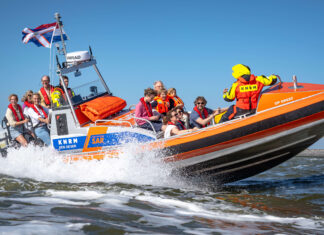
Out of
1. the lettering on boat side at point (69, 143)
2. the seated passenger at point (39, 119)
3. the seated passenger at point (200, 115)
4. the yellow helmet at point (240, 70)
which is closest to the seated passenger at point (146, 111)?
the seated passenger at point (200, 115)

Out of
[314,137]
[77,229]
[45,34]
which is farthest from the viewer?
[45,34]

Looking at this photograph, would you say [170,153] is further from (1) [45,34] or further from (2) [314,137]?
(1) [45,34]

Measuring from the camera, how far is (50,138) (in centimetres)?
631

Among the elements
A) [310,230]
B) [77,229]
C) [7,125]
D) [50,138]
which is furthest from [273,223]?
[7,125]

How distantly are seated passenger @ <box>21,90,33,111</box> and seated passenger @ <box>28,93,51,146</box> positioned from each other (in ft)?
0.39

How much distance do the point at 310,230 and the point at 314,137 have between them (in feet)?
6.68

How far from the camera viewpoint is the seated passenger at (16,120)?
6531 millimetres

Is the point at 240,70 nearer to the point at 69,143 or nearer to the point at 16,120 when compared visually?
the point at 69,143

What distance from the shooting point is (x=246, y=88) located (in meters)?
5.00

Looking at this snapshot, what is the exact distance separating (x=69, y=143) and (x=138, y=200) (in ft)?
7.21

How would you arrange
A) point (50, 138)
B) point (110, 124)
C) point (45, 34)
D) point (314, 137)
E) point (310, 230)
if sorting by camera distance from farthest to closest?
point (45, 34) < point (50, 138) < point (110, 124) < point (314, 137) < point (310, 230)

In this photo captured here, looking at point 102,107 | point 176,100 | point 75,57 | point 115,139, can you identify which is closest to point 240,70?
point 176,100

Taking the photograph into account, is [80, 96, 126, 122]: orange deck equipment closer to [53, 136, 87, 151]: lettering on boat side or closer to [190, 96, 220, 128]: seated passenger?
[53, 136, 87, 151]: lettering on boat side

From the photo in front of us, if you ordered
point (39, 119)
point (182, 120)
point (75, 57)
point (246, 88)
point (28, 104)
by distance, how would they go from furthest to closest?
point (28, 104), point (39, 119), point (75, 57), point (182, 120), point (246, 88)
